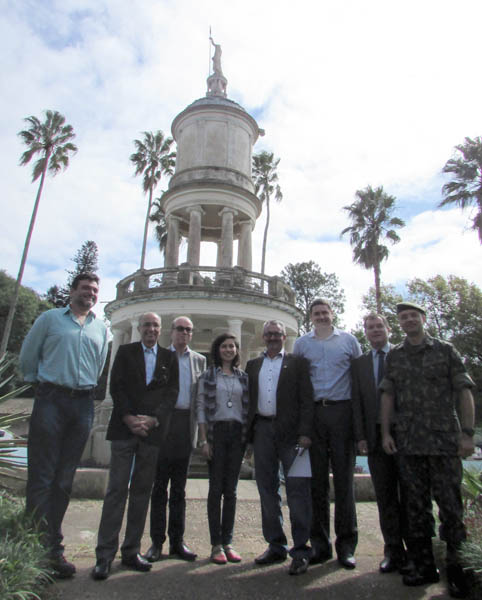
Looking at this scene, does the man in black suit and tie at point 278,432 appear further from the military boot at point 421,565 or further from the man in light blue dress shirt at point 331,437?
the military boot at point 421,565

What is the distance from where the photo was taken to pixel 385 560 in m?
3.83

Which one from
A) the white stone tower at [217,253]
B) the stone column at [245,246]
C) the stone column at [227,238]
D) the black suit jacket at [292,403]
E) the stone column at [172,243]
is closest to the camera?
the black suit jacket at [292,403]

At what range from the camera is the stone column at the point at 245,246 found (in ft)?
65.0

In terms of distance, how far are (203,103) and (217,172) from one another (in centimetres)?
393

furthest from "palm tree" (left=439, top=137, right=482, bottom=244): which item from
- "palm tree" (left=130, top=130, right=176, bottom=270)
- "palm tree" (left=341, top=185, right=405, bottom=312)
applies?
"palm tree" (left=130, top=130, right=176, bottom=270)

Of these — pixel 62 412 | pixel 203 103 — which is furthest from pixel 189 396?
pixel 203 103

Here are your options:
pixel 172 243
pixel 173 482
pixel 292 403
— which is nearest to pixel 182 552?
pixel 173 482

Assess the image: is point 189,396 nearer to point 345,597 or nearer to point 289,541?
point 289,541

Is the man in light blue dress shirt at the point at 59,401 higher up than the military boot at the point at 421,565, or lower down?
higher up

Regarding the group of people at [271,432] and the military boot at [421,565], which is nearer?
the military boot at [421,565]

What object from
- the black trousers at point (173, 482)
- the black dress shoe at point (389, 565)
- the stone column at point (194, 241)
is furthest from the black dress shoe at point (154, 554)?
the stone column at point (194, 241)

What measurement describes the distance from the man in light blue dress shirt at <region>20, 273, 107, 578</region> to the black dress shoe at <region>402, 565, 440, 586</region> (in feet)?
9.01

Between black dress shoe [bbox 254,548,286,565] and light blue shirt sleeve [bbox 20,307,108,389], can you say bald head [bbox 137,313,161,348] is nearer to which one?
light blue shirt sleeve [bbox 20,307,108,389]

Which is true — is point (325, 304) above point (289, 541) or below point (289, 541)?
above
